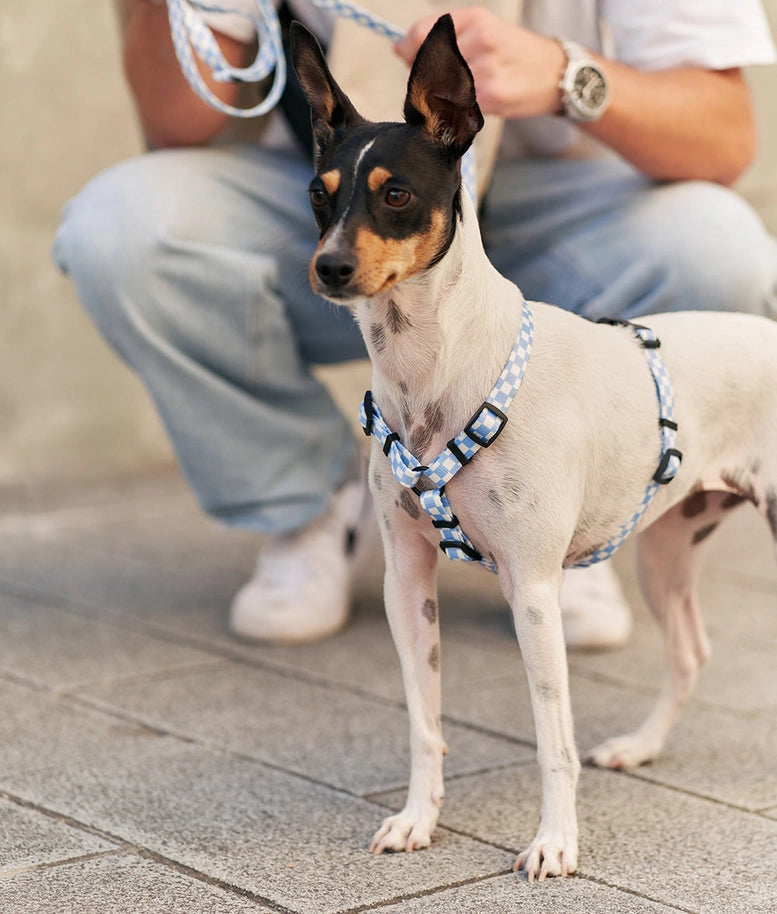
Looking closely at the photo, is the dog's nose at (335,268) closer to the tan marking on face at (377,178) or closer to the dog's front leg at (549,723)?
the tan marking on face at (377,178)

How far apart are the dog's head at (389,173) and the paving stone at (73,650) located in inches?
62.7

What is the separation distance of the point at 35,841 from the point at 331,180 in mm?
1205

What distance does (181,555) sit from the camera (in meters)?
4.34

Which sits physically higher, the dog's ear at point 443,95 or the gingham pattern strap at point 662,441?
the dog's ear at point 443,95

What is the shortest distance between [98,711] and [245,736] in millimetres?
366

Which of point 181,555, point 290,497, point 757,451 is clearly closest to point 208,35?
point 290,497

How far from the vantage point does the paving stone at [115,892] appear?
1959 mm

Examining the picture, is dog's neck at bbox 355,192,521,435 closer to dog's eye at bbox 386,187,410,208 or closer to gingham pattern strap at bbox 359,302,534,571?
gingham pattern strap at bbox 359,302,534,571

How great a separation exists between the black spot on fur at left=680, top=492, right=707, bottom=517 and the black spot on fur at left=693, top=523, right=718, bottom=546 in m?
0.05

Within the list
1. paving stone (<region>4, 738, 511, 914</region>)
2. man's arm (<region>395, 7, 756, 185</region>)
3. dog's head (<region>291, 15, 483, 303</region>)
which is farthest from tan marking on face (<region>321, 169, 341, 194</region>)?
paving stone (<region>4, 738, 511, 914</region>)

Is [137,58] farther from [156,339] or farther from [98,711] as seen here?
[98,711]

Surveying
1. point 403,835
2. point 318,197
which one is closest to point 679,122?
point 318,197

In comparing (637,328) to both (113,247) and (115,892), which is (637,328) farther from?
(113,247)

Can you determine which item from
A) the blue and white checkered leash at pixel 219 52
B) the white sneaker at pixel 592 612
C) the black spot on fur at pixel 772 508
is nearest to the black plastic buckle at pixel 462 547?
the black spot on fur at pixel 772 508
